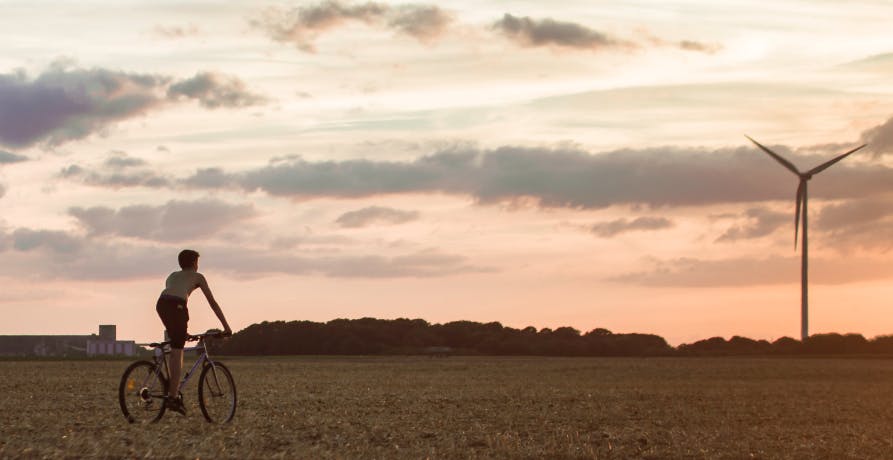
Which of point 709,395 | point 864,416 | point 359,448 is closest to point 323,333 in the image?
point 709,395

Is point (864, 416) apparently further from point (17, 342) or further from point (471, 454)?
point (17, 342)

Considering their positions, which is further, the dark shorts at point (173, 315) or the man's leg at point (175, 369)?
the man's leg at point (175, 369)

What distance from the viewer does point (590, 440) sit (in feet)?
61.2

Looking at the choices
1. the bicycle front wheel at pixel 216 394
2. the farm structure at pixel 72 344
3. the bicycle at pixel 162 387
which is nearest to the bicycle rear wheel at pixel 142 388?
the bicycle at pixel 162 387

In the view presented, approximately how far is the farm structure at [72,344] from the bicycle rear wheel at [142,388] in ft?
396

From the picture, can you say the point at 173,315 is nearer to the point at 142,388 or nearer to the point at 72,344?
the point at 142,388

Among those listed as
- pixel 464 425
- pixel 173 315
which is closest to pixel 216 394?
pixel 173 315

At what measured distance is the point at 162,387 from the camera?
65.3 ft

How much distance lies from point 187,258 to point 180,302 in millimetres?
664

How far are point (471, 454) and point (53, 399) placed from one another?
14.4 meters

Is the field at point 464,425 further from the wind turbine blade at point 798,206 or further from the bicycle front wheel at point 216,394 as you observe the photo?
the wind turbine blade at point 798,206

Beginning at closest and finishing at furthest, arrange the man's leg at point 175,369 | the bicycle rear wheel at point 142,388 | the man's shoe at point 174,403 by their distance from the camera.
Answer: the man's leg at point 175,369
the bicycle rear wheel at point 142,388
the man's shoe at point 174,403

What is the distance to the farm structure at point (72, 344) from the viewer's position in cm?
13875

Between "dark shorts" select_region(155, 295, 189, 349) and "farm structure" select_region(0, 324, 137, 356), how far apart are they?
398 feet
